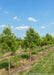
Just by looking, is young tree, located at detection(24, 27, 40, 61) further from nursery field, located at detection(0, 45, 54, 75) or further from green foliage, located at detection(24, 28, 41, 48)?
nursery field, located at detection(0, 45, 54, 75)

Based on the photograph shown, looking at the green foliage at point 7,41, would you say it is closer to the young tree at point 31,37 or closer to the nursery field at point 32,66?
the nursery field at point 32,66

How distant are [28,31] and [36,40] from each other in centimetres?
292

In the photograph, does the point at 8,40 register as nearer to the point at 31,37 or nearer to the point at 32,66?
the point at 32,66

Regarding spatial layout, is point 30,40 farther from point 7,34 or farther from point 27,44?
point 7,34

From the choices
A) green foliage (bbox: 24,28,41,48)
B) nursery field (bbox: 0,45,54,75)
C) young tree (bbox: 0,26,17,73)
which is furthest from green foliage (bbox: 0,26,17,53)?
green foliage (bbox: 24,28,41,48)

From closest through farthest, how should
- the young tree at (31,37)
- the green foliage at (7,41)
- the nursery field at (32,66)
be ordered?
1. the nursery field at (32,66)
2. the green foliage at (7,41)
3. the young tree at (31,37)

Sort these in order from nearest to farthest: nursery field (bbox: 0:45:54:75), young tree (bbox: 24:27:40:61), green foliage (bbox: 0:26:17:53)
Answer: nursery field (bbox: 0:45:54:75) → green foliage (bbox: 0:26:17:53) → young tree (bbox: 24:27:40:61)

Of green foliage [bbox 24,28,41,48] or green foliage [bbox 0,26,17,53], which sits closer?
green foliage [bbox 0,26,17,53]

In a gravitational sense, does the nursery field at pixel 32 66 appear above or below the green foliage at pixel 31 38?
below

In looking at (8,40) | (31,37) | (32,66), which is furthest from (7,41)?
(31,37)

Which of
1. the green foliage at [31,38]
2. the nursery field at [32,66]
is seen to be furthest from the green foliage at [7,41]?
the green foliage at [31,38]

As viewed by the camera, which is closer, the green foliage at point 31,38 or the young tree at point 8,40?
the young tree at point 8,40

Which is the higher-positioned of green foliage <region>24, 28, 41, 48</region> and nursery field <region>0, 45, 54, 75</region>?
green foliage <region>24, 28, 41, 48</region>

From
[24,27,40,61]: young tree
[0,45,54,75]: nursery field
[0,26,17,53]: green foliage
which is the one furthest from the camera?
[24,27,40,61]: young tree
